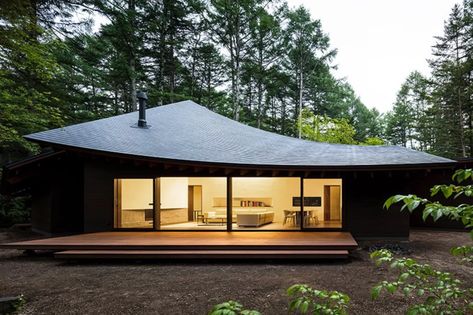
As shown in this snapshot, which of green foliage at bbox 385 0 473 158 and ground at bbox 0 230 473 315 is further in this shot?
green foliage at bbox 385 0 473 158

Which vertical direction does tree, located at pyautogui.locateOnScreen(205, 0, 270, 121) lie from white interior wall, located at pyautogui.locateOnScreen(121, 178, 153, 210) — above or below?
above

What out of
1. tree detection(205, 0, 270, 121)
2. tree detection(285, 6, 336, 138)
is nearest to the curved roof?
tree detection(205, 0, 270, 121)

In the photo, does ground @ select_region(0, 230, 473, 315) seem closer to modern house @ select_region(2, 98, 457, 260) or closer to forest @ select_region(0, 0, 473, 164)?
modern house @ select_region(2, 98, 457, 260)

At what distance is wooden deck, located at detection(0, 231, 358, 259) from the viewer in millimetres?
6039

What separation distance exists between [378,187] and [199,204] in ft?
18.8

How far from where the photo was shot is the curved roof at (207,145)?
7508 mm

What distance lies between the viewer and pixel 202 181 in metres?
9.55

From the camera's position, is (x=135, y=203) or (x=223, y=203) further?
(x=223, y=203)

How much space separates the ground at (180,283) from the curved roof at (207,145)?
8.20 ft

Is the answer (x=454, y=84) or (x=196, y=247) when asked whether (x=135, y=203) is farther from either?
(x=454, y=84)

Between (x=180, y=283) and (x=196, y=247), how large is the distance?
1540mm

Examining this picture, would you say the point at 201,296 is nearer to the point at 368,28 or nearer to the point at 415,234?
the point at 415,234

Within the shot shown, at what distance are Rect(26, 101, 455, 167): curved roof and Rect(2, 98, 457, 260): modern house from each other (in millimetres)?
29

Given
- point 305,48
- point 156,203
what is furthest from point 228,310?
point 305,48
